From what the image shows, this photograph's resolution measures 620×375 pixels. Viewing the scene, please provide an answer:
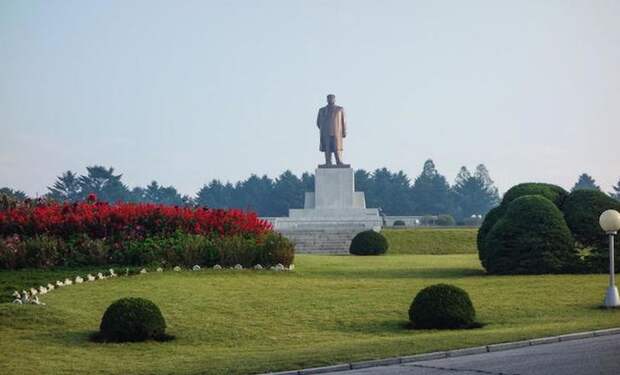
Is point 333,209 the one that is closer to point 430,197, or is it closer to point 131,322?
point 131,322

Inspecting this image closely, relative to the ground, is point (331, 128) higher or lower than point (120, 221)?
higher

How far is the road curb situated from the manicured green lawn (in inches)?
787

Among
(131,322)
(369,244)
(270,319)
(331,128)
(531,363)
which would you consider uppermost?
(331,128)

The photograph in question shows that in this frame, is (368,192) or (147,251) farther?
(368,192)

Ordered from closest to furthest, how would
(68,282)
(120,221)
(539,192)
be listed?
(68,282), (120,221), (539,192)

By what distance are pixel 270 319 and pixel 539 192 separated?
1057cm

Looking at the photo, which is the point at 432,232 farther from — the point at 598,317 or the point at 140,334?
the point at 140,334

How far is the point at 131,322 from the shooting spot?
11.5m

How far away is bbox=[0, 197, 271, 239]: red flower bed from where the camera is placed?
62.4 ft

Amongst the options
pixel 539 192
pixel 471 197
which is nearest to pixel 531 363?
pixel 539 192

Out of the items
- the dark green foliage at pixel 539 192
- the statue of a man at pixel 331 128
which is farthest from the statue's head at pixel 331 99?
the dark green foliage at pixel 539 192

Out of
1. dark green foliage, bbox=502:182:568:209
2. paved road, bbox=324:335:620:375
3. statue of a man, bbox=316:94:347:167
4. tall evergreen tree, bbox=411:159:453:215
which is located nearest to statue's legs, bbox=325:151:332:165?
statue of a man, bbox=316:94:347:167

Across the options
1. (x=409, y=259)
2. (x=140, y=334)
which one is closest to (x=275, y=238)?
(x=409, y=259)

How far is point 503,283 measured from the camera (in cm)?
1706
